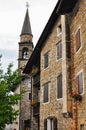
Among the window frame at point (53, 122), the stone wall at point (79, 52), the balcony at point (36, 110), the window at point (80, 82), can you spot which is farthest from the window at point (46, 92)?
the window at point (80, 82)

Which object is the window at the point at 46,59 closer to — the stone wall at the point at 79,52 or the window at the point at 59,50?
the window at the point at 59,50

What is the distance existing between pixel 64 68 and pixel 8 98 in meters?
6.20

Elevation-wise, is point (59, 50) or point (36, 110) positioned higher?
point (59, 50)

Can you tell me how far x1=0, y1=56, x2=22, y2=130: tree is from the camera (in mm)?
24428

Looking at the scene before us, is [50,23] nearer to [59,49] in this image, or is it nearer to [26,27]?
[59,49]

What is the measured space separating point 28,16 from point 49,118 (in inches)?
1329

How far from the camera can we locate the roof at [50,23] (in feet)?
68.1

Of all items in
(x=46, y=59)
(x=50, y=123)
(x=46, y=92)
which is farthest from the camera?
(x=46, y=59)

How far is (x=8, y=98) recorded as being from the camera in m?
25.3

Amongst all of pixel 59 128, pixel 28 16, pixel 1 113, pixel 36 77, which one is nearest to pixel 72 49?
pixel 59 128

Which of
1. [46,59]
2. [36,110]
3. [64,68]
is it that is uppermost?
[46,59]

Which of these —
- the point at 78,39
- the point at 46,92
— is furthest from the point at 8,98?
the point at 78,39

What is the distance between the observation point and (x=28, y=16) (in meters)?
56.1

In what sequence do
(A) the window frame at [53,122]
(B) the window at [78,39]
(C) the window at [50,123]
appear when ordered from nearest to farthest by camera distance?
(B) the window at [78,39]
(A) the window frame at [53,122]
(C) the window at [50,123]
